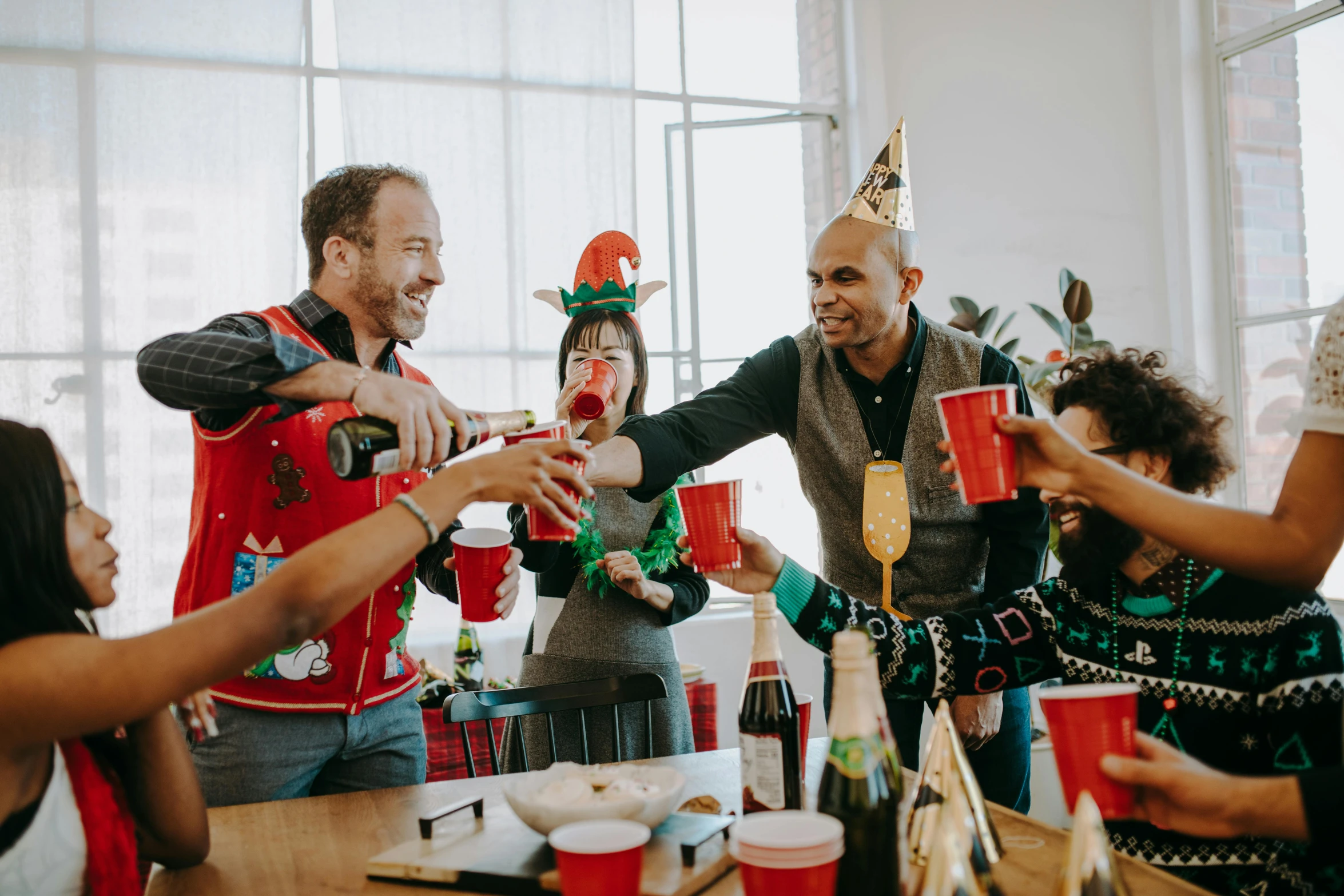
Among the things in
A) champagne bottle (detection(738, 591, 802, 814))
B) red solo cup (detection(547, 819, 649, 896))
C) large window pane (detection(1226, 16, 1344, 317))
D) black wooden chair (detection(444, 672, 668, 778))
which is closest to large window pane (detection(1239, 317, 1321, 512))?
large window pane (detection(1226, 16, 1344, 317))

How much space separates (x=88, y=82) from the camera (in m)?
3.45

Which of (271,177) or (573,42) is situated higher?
(573,42)

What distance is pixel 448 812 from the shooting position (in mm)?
1332

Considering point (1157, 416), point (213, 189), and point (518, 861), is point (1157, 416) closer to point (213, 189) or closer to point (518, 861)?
point (518, 861)

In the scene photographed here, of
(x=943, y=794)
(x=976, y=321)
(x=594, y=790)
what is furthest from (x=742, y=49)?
(x=943, y=794)

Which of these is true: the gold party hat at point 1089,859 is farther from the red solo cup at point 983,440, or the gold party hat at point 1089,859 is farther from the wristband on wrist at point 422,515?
the wristband on wrist at point 422,515

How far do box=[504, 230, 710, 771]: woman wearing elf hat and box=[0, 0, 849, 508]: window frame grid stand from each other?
1343 millimetres

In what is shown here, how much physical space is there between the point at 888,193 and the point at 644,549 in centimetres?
106

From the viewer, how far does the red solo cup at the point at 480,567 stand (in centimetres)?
159

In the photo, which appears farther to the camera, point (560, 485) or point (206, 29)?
point (206, 29)

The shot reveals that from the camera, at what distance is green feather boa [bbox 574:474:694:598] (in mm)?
2422

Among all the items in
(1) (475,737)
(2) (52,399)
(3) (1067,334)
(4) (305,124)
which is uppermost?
(4) (305,124)

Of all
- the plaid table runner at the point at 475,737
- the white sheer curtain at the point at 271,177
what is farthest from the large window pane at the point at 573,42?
the plaid table runner at the point at 475,737

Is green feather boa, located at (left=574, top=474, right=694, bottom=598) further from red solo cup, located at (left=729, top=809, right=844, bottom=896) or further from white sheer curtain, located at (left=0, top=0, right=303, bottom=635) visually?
white sheer curtain, located at (left=0, top=0, right=303, bottom=635)
